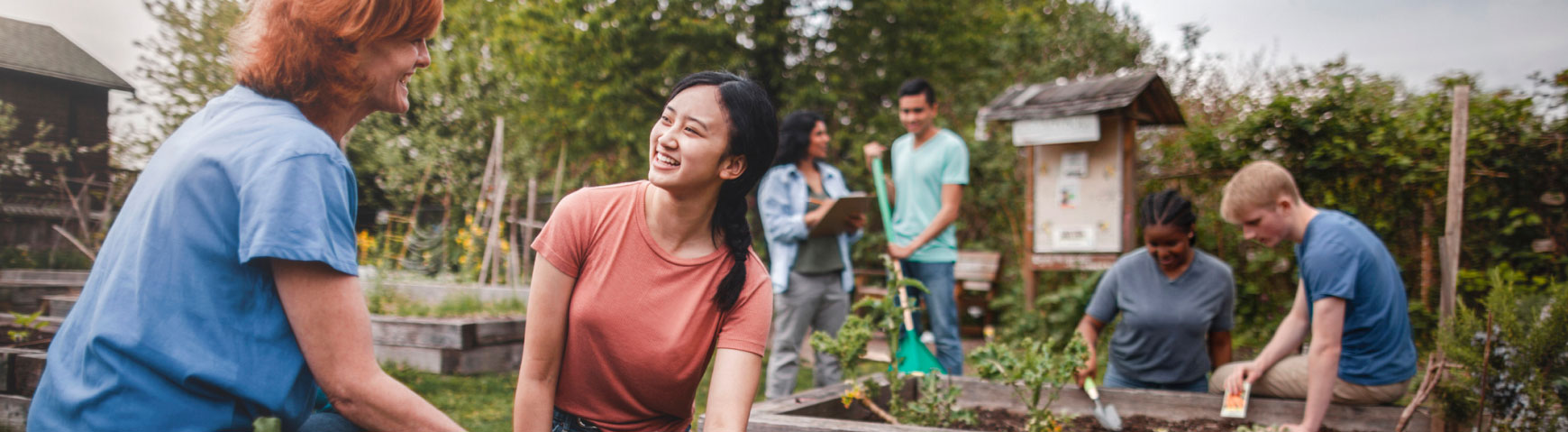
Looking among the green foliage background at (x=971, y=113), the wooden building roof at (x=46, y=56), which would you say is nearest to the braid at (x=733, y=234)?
the green foliage background at (x=971, y=113)

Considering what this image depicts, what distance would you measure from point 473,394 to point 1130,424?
3112 millimetres

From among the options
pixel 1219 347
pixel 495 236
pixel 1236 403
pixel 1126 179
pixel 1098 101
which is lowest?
pixel 1236 403

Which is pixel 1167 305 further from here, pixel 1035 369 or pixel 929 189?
pixel 929 189

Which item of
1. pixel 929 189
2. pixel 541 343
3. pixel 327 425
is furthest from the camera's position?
pixel 929 189

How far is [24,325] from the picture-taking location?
3150 millimetres

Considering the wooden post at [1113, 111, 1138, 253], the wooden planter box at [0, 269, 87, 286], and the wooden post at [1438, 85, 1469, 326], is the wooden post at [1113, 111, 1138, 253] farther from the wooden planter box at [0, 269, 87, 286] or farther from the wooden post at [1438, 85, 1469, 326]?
the wooden planter box at [0, 269, 87, 286]

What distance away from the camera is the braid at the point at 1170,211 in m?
3.50

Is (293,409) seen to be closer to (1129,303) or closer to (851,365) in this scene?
(851,365)

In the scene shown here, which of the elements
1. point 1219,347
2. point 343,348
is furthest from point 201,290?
point 1219,347

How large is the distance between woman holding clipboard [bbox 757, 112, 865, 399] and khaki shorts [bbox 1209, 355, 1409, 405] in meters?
1.65

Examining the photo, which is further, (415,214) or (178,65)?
(415,214)

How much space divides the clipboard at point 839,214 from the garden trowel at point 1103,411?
4.21ft

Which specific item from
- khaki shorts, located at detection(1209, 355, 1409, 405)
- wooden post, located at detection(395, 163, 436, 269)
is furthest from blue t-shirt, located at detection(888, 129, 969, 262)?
wooden post, located at detection(395, 163, 436, 269)

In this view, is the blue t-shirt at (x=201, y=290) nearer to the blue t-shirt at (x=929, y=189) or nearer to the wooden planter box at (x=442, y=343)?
the blue t-shirt at (x=929, y=189)
